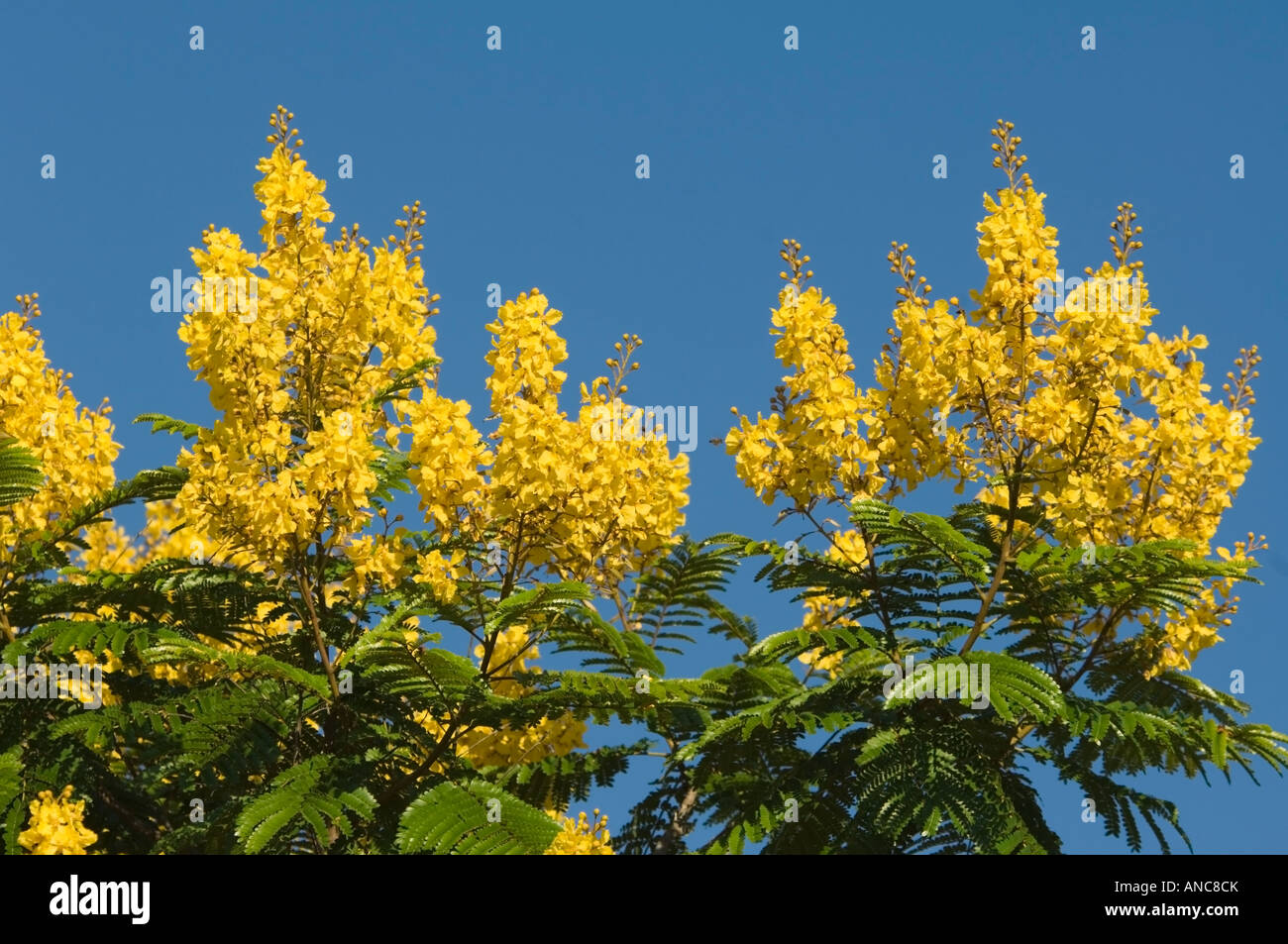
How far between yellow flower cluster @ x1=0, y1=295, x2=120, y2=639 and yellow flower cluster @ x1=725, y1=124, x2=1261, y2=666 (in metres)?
4.25

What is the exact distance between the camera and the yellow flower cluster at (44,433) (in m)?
10.1

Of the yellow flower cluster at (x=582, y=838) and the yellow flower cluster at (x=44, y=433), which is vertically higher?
the yellow flower cluster at (x=44, y=433)

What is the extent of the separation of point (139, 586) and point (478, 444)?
213cm

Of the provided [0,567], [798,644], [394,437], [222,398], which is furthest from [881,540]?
[0,567]

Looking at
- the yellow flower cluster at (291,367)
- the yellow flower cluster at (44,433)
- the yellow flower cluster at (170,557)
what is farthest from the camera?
the yellow flower cluster at (44,433)

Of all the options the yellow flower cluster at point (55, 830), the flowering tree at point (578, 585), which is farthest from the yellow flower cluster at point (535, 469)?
the yellow flower cluster at point (55, 830)

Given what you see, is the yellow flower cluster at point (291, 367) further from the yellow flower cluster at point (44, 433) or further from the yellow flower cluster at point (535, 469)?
the yellow flower cluster at point (44, 433)

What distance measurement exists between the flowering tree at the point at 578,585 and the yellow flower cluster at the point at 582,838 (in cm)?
2

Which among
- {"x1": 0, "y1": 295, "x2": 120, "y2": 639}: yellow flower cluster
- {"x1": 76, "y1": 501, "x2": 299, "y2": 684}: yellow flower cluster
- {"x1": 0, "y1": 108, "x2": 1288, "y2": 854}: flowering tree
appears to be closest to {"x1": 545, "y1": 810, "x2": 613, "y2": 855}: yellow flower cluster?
{"x1": 0, "y1": 108, "x2": 1288, "y2": 854}: flowering tree
